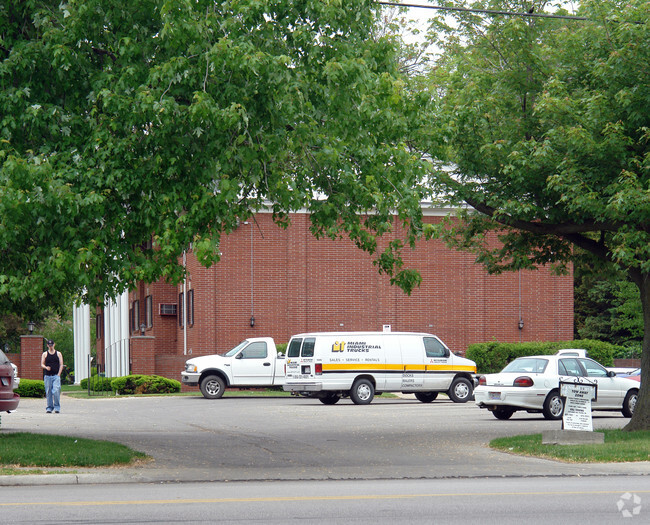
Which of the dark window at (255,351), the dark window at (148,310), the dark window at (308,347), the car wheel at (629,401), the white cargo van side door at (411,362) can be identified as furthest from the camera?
the dark window at (148,310)

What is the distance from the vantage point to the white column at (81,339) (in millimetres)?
63781

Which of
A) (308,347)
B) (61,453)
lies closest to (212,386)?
(308,347)

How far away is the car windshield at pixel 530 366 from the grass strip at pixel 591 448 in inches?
220

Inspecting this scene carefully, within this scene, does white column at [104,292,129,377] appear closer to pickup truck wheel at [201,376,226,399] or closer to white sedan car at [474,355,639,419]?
pickup truck wheel at [201,376,226,399]

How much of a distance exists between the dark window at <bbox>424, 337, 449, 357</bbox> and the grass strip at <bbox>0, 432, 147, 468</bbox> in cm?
1517

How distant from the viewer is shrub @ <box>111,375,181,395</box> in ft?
119

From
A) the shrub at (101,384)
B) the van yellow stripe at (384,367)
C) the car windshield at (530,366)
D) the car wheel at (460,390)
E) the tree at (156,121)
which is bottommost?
the shrub at (101,384)

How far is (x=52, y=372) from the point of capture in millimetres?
23844

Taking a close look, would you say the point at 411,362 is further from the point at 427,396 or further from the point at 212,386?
the point at 212,386

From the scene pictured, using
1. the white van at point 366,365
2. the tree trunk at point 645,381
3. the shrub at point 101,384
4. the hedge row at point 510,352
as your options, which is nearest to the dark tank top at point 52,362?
the white van at point 366,365

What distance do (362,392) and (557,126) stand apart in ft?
46.9

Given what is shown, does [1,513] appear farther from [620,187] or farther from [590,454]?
[620,187]

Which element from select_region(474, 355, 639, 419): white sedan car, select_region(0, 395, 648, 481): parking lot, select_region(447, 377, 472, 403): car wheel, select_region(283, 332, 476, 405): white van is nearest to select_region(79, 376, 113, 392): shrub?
select_region(0, 395, 648, 481): parking lot

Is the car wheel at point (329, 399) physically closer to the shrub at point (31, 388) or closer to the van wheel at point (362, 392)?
the van wheel at point (362, 392)
